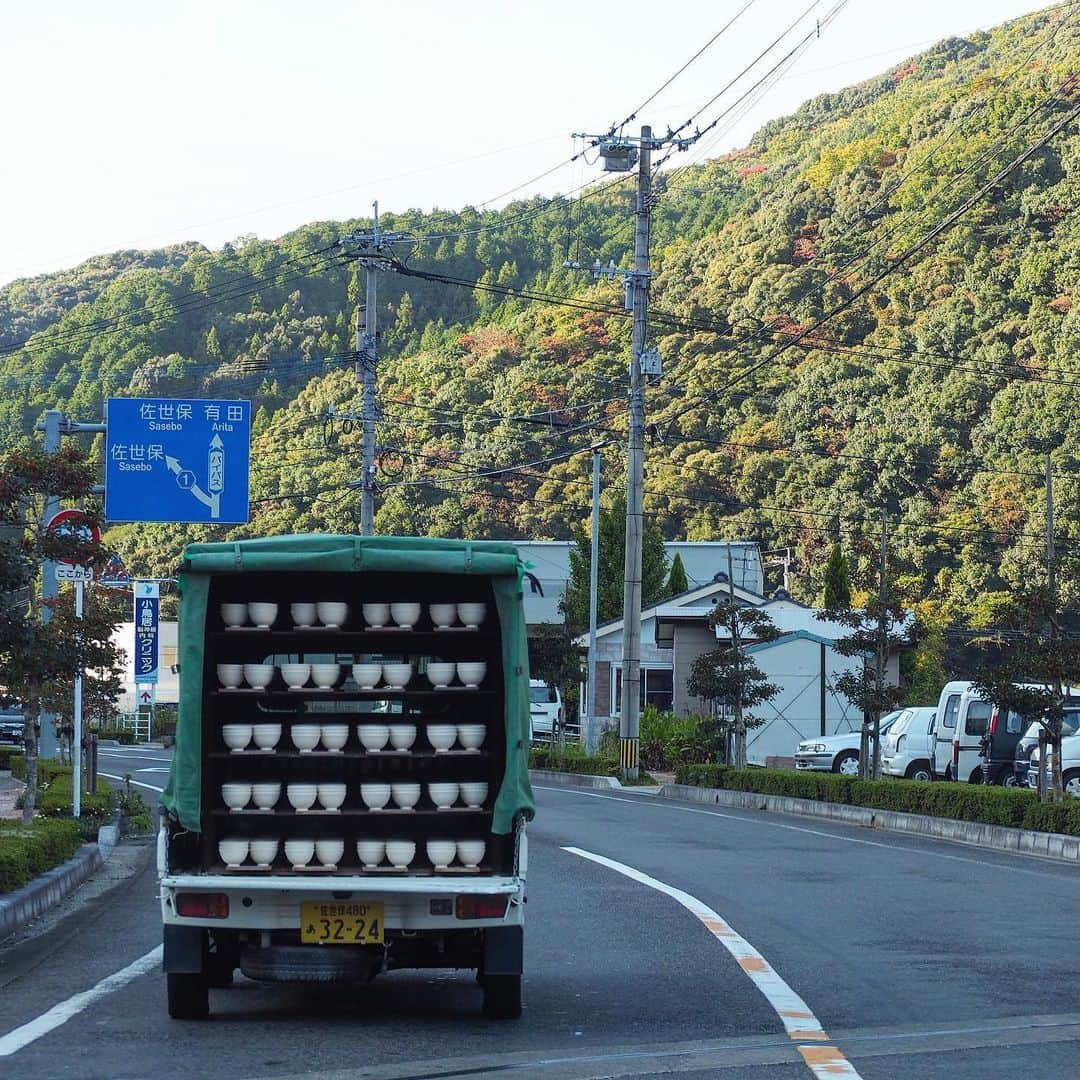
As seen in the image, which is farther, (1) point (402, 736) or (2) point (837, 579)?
(2) point (837, 579)

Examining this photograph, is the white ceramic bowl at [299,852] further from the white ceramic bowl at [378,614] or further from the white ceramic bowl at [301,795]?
the white ceramic bowl at [378,614]

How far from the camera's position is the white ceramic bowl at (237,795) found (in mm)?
8141

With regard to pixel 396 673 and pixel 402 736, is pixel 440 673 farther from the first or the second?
pixel 402 736

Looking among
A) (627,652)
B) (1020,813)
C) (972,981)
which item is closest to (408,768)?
(972,981)

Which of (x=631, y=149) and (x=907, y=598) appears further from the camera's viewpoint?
(x=907, y=598)

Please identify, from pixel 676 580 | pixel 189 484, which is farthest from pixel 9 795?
pixel 676 580

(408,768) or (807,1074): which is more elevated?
(408,768)

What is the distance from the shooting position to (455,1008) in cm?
865

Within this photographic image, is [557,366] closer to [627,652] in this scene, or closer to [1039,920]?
[627,652]

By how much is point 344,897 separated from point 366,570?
1.60 metres

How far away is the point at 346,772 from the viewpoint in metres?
8.53

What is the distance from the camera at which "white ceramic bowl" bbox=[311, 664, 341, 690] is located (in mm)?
8336

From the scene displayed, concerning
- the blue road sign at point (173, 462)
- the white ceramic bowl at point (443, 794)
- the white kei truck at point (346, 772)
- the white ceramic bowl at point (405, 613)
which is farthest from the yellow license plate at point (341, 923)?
the blue road sign at point (173, 462)

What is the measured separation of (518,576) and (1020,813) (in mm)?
15936
